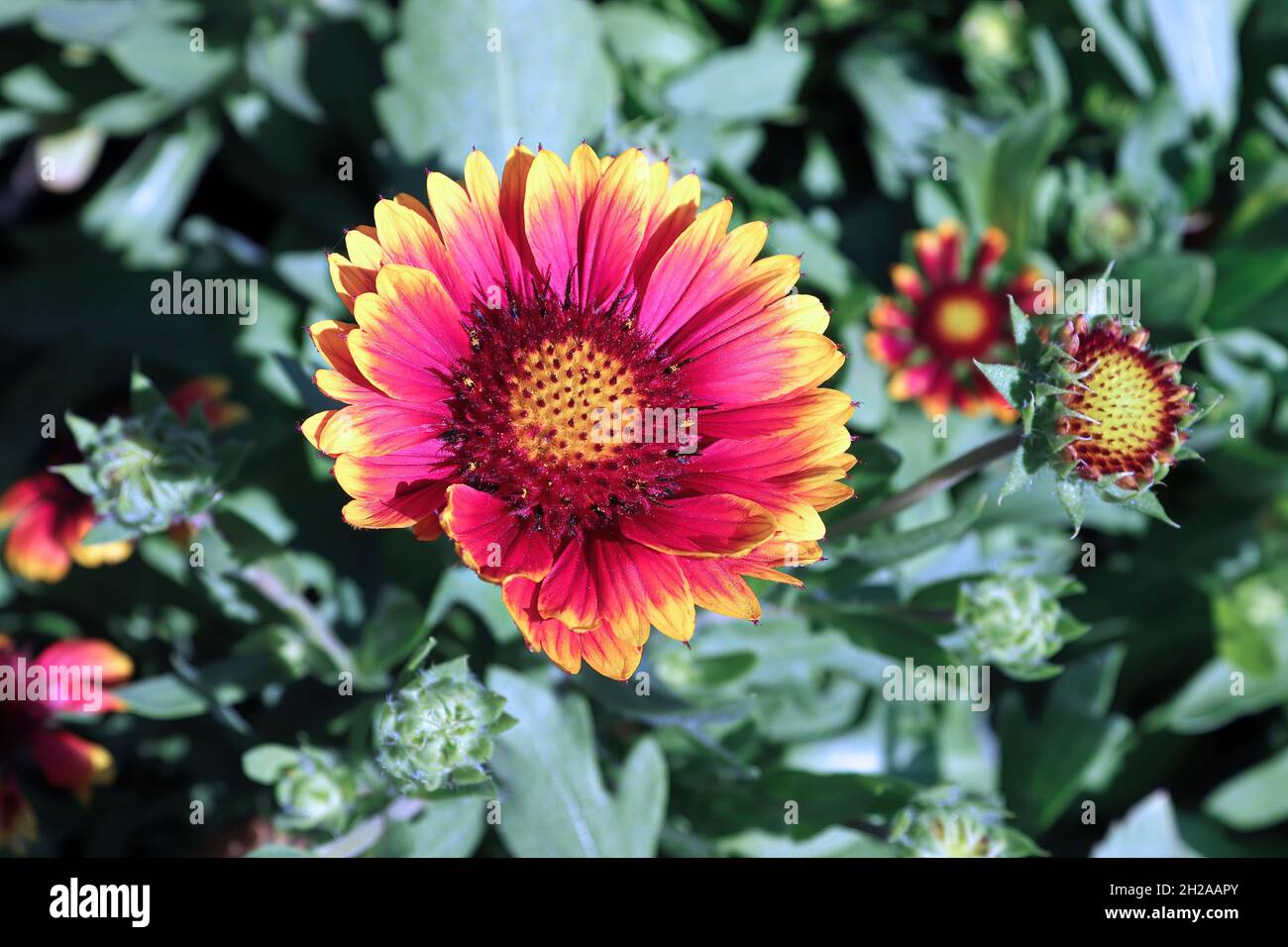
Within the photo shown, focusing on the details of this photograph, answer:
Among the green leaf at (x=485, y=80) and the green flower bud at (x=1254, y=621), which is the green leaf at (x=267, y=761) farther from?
the green flower bud at (x=1254, y=621)

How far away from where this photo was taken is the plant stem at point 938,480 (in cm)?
158

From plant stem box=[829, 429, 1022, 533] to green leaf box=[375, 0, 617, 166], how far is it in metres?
1.03

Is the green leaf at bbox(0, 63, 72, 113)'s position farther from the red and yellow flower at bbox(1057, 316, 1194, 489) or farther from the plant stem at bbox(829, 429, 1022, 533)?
Result: the red and yellow flower at bbox(1057, 316, 1194, 489)

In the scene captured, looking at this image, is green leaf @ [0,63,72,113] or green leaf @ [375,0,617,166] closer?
green leaf @ [375,0,617,166]

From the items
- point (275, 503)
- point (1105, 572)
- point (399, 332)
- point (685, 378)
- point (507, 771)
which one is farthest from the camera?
point (1105, 572)

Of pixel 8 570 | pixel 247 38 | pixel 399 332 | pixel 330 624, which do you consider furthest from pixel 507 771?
pixel 247 38

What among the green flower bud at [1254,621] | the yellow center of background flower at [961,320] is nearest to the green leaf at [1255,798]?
the green flower bud at [1254,621]

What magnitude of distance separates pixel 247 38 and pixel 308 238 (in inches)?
19.3

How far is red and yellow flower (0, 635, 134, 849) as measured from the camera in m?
2.09

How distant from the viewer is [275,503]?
2264mm

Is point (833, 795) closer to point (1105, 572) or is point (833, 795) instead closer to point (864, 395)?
point (864, 395)

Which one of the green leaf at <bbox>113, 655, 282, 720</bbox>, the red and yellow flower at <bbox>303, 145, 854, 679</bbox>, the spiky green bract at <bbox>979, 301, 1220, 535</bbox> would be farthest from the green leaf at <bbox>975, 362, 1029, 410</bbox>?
the green leaf at <bbox>113, 655, 282, 720</bbox>

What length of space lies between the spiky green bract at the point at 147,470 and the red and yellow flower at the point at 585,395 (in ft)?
1.29

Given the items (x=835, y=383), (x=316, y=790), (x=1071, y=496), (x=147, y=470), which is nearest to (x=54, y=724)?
(x=316, y=790)
